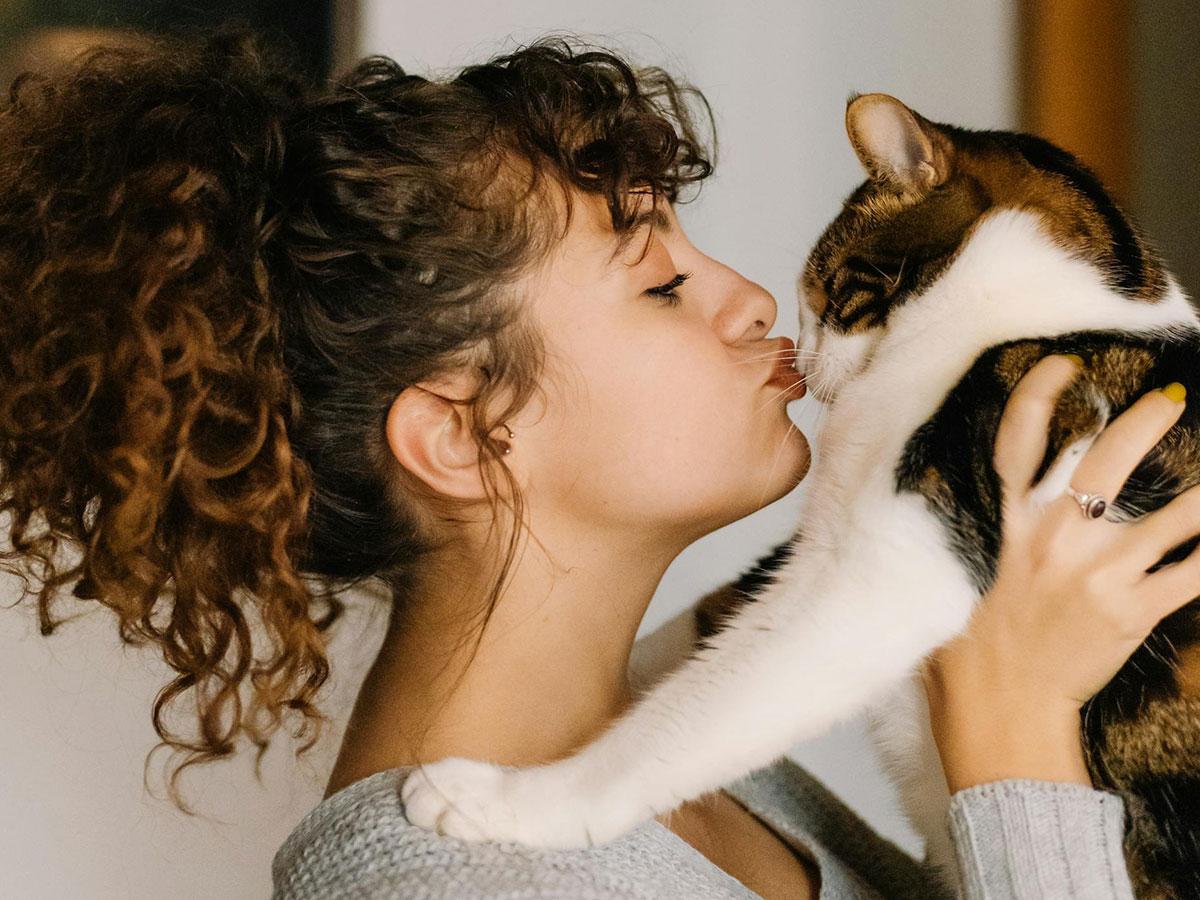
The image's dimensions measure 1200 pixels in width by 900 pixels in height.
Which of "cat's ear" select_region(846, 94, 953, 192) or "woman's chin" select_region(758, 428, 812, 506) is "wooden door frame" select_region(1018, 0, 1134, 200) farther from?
"woman's chin" select_region(758, 428, 812, 506)

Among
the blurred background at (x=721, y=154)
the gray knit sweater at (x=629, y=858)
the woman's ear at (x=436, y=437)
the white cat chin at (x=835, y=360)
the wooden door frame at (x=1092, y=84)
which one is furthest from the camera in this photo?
the wooden door frame at (x=1092, y=84)

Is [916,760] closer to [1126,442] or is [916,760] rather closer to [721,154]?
[1126,442]

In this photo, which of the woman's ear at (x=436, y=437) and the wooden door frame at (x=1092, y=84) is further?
the wooden door frame at (x=1092, y=84)

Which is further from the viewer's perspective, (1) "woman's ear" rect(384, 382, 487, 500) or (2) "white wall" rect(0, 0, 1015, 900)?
(2) "white wall" rect(0, 0, 1015, 900)

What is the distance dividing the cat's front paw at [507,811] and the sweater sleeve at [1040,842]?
0.96 feet

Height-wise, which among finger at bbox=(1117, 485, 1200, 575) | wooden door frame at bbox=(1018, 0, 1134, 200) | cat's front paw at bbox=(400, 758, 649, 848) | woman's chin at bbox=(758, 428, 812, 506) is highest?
wooden door frame at bbox=(1018, 0, 1134, 200)

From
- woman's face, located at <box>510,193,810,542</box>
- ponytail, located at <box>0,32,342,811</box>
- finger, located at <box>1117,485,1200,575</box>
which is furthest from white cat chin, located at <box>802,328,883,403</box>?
ponytail, located at <box>0,32,342,811</box>

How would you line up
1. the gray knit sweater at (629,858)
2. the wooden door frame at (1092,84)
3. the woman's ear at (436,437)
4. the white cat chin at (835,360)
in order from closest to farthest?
the gray knit sweater at (629,858)
the woman's ear at (436,437)
the white cat chin at (835,360)
the wooden door frame at (1092,84)

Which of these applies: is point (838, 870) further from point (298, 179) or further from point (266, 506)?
point (298, 179)

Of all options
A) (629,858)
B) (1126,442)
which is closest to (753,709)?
(629,858)

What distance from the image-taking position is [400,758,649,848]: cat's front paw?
86 cm

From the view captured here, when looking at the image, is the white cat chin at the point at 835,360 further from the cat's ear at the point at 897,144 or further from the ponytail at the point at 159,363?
the ponytail at the point at 159,363

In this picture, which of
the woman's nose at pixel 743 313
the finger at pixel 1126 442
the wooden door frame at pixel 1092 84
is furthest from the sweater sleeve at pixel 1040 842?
the wooden door frame at pixel 1092 84

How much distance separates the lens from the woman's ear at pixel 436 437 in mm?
1020
